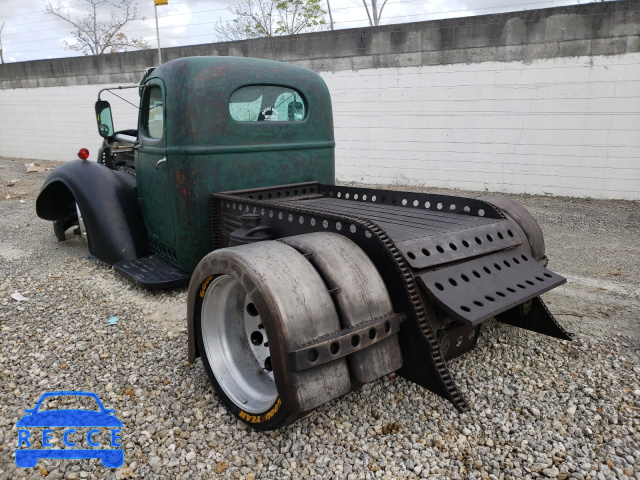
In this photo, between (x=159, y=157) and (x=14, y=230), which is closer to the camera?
(x=159, y=157)

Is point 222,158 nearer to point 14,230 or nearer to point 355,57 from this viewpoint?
point 14,230

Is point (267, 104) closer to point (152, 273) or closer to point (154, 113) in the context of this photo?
point (154, 113)

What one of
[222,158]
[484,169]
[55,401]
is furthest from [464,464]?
[484,169]

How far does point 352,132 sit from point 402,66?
1.52 m

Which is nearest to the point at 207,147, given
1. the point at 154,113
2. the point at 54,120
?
the point at 154,113

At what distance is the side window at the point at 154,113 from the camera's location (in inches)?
151

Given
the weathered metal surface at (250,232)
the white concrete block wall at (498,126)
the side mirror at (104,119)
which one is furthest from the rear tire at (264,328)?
the white concrete block wall at (498,126)

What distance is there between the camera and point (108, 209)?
4.24m

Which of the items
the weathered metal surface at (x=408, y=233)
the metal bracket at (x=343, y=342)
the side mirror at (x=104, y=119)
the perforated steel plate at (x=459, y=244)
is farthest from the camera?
the side mirror at (x=104, y=119)

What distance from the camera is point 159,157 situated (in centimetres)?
376

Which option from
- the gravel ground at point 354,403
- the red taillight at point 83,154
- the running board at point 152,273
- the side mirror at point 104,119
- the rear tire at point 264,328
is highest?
the side mirror at point 104,119

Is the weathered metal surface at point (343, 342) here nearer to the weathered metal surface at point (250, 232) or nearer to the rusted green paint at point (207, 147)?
the weathered metal surface at point (250, 232)

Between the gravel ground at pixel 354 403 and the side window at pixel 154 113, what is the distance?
1.34 m

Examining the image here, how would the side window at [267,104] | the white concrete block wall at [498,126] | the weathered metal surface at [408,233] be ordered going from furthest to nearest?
the white concrete block wall at [498,126]
the side window at [267,104]
the weathered metal surface at [408,233]
